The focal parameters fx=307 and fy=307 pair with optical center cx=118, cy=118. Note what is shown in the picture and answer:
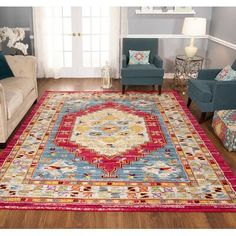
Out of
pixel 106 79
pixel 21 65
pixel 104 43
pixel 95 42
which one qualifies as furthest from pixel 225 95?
pixel 95 42

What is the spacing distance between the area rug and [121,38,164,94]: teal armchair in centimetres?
67

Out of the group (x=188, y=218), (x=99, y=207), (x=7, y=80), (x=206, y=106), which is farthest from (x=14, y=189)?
(x=206, y=106)

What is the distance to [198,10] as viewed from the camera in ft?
20.9

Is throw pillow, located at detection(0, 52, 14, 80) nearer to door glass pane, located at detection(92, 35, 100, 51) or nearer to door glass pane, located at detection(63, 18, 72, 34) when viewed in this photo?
door glass pane, located at detection(63, 18, 72, 34)

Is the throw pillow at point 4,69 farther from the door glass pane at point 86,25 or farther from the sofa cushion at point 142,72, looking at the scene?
the door glass pane at point 86,25

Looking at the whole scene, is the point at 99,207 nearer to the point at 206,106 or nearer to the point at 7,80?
the point at 206,106

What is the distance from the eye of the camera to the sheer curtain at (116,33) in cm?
625

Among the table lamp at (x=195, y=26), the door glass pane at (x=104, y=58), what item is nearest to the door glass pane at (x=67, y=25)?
the door glass pane at (x=104, y=58)

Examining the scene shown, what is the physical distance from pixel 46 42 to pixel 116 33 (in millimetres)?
1476

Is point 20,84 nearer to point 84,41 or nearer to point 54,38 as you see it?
point 54,38

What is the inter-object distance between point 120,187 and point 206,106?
197 centimetres

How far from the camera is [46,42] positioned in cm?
643

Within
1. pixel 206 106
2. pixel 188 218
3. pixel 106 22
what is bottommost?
pixel 188 218

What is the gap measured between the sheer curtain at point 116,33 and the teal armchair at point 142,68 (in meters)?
0.51
